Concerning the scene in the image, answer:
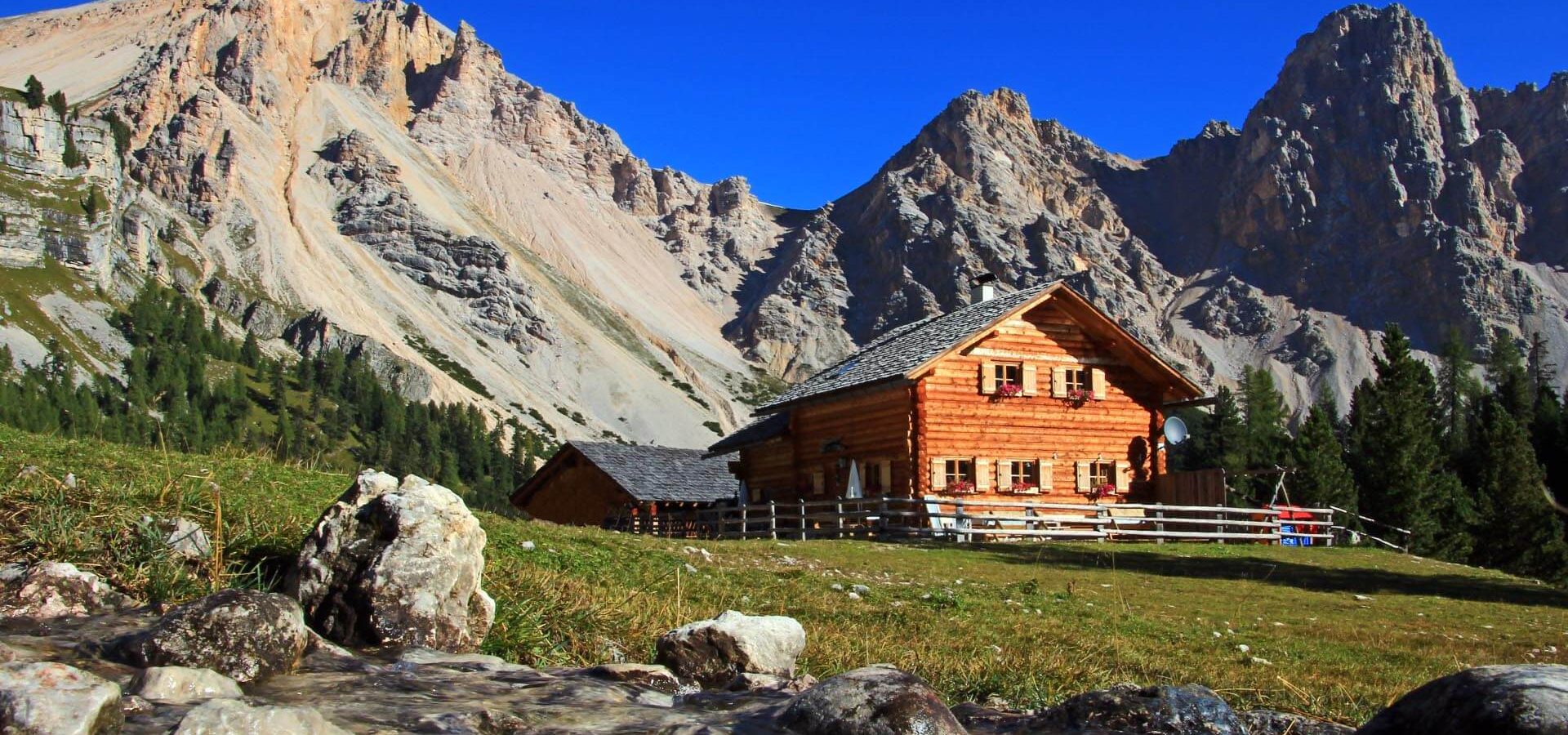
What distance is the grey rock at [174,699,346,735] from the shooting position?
4188mm

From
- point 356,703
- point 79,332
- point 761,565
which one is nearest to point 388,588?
point 356,703

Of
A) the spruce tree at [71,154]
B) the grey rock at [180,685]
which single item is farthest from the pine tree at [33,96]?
the grey rock at [180,685]

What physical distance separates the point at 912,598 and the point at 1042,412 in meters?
21.1

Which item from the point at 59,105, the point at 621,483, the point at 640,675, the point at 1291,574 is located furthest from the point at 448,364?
the point at 640,675

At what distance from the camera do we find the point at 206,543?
7.37 m

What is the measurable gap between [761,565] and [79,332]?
148 metres

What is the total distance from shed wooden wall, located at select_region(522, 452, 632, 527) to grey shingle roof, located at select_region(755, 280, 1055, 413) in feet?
30.6

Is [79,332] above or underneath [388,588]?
above

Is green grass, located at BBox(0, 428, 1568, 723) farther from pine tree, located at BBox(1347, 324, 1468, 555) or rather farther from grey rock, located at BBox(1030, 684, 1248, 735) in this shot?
pine tree, located at BBox(1347, 324, 1468, 555)

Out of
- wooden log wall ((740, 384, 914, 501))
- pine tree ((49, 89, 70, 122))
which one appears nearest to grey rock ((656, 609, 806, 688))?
wooden log wall ((740, 384, 914, 501))

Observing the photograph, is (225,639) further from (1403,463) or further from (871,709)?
(1403,463)

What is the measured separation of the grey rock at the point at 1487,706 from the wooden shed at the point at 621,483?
1453 inches

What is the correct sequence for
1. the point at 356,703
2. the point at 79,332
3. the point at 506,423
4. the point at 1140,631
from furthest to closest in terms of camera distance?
the point at 506,423
the point at 79,332
the point at 1140,631
the point at 356,703

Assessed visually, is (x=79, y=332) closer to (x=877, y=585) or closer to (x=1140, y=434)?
(x=1140, y=434)
